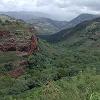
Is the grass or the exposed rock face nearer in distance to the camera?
the grass

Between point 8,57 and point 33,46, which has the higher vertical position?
point 33,46

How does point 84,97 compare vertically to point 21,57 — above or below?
above

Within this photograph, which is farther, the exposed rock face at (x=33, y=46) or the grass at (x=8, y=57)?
the exposed rock face at (x=33, y=46)

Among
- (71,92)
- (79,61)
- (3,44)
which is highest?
(71,92)

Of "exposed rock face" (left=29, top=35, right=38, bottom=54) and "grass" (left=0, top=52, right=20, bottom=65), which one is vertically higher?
"exposed rock face" (left=29, top=35, right=38, bottom=54)

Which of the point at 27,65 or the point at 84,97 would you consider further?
the point at 27,65

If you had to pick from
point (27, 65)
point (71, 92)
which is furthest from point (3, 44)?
point (71, 92)

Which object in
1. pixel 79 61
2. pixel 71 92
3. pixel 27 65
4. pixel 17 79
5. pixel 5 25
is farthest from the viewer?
pixel 5 25

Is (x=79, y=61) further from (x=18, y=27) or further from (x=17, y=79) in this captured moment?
(x=17, y=79)

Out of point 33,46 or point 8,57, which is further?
point 33,46

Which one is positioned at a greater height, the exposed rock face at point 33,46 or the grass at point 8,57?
the exposed rock face at point 33,46

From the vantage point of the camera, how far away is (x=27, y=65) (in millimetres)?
137625

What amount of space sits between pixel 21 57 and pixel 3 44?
956cm

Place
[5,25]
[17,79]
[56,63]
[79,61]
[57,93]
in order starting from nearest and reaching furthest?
[57,93], [17,79], [56,63], [79,61], [5,25]
